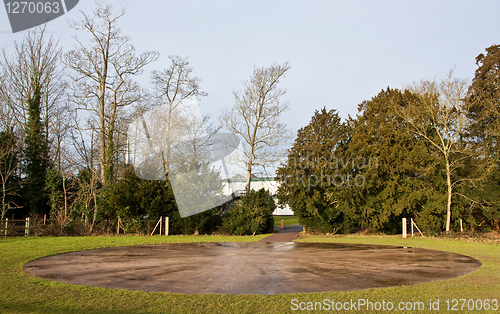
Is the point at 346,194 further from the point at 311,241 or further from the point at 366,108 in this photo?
the point at 366,108

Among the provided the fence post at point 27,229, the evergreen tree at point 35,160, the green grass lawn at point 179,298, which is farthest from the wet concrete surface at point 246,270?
the evergreen tree at point 35,160

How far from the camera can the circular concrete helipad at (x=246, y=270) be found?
8273 millimetres

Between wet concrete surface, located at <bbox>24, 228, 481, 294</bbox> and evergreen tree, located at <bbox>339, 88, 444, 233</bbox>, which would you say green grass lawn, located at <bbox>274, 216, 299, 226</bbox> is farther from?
wet concrete surface, located at <bbox>24, 228, 481, 294</bbox>

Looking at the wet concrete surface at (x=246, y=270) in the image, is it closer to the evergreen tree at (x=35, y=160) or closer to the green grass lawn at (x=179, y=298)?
the green grass lawn at (x=179, y=298)

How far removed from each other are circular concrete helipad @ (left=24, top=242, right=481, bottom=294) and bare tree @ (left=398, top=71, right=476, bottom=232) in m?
9.36

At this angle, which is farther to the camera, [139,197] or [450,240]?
[139,197]

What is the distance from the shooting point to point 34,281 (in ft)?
27.5

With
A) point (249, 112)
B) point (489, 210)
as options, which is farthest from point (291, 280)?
point (249, 112)

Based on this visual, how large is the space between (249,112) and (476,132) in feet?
54.1

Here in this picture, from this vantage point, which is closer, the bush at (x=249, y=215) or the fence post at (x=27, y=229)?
the fence post at (x=27, y=229)

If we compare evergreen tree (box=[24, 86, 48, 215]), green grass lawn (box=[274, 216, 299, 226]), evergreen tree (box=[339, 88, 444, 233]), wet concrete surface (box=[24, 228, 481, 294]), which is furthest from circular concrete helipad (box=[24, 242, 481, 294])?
green grass lawn (box=[274, 216, 299, 226])

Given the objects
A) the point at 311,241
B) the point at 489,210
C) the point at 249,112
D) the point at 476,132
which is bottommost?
the point at 311,241

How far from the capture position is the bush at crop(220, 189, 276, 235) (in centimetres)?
2412

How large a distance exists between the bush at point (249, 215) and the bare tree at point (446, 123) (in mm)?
10437
